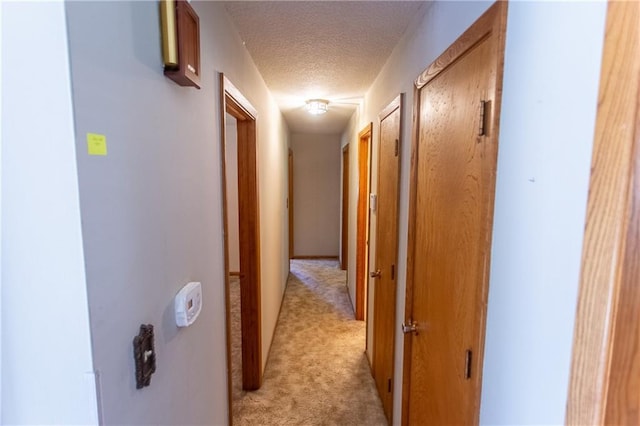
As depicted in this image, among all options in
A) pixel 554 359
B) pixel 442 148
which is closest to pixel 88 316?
pixel 554 359

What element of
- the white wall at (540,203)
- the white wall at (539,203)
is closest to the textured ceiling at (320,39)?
the white wall at (539,203)

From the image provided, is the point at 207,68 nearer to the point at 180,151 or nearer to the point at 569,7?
the point at 180,151

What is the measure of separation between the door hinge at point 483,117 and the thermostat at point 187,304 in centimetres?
104

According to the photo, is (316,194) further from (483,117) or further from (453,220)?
(483,117)

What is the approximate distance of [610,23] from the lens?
0.52 metres

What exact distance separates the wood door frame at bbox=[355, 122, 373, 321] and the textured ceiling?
66 cm

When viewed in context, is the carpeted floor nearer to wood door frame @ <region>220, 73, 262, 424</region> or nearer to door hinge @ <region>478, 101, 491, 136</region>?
wood door frame @ <region>220, 73, 262, 424</region>

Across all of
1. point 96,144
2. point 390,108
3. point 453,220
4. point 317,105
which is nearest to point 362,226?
point 317,105

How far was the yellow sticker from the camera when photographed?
26.3 inches

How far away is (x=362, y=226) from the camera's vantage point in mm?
3488

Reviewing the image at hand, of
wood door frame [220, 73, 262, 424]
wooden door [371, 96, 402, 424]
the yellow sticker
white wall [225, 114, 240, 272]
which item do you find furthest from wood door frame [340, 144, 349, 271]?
the yellow sticker

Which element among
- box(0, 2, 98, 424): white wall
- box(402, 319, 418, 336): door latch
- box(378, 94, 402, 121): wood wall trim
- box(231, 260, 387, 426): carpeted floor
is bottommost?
box(231, 260, 387, 426): carpeted floor

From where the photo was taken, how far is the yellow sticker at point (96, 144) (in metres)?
0.67

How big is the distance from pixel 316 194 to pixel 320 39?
172 inches
